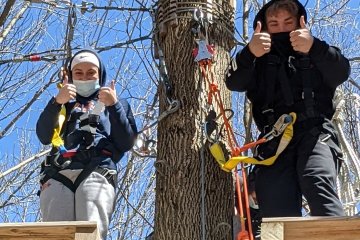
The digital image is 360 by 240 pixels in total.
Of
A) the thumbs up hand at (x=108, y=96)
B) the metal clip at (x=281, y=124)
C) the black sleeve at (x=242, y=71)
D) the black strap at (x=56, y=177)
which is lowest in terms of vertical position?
the black strap at (x=56, y=177)

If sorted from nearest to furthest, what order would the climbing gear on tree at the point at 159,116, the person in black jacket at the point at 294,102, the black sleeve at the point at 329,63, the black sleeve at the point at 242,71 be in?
the person in black jacket at the point at 294,102 → the black sleeve at the point at 329,63 → the black sleeve at the point at 242,71 → the climbing gear on tree at the point at 159,116

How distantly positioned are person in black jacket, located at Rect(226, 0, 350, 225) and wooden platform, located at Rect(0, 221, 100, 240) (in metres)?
1.02

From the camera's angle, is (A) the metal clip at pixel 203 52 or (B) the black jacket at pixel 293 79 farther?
(A) the metal clip at pixel 203 52

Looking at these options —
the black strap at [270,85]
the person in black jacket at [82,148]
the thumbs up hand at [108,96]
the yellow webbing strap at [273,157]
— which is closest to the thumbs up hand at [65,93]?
the person in black jacket at [82,148]

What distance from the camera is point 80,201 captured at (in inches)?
133

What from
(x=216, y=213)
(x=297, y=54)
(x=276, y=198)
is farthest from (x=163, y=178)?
(x=297, y=54)

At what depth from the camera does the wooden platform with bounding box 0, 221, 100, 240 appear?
2.60m

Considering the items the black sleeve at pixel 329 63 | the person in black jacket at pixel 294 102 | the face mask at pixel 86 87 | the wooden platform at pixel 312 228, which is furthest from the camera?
the face mask at pixel 86 87

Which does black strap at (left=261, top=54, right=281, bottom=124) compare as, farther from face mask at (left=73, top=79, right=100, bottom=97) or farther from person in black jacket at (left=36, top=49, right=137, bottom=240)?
face mask at (left=73, top=79, right=100, bottom=97)

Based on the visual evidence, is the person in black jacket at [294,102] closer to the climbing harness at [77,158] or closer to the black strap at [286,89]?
the black strap at [286,89]

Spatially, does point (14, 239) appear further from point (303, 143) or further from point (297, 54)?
point (297, 54)

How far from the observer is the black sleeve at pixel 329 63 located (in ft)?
11.2

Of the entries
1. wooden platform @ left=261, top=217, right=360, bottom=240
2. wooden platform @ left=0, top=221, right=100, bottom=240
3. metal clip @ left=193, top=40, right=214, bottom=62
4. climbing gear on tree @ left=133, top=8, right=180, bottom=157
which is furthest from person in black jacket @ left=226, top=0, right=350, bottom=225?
wooden platform @ left=0, top=221, right=100, bottom=240

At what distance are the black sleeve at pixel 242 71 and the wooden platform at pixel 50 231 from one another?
4.12ft
